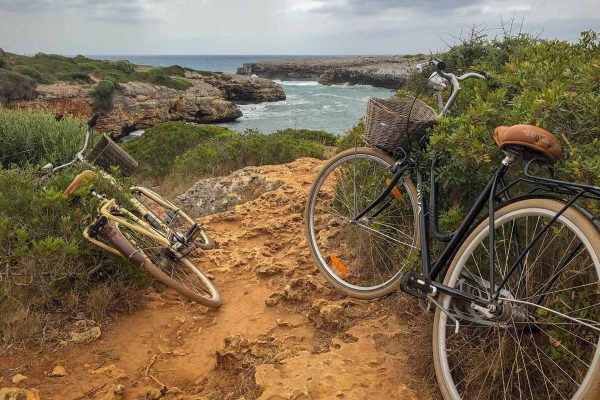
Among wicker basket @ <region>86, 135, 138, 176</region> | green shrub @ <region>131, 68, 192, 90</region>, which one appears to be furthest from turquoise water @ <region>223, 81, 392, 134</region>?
wicker basket @ <region>86, 135, 138, 176</region>

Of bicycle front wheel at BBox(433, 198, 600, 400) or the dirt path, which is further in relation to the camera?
the dirt path

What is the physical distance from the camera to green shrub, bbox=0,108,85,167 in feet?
26.7

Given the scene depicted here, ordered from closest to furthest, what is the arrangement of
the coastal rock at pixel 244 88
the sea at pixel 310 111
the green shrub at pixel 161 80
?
the sea at pixel 310 111
the green shrub at pixel 161 80
the coastal rock at pixel 244 88

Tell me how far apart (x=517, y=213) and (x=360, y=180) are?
6.31ft

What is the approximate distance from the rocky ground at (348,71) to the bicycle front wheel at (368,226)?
1758 inches

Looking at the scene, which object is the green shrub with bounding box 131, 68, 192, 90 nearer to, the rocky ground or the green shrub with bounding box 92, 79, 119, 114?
the green shrub with bounding box 92, 79, 119, 114

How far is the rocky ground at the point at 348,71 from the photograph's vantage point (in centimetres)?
6550

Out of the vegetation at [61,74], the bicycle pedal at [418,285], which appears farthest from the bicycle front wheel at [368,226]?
the vegetation at [61,74]

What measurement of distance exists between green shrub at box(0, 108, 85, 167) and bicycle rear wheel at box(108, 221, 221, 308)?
15.3 feet

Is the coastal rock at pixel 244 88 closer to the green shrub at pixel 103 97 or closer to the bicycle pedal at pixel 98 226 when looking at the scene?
the green shrub at pixel 103 97

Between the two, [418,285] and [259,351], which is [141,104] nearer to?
[259,351]

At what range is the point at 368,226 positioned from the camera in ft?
12.2

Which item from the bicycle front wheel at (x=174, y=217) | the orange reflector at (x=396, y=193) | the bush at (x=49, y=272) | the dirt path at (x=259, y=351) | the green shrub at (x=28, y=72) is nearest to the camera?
the dirt path at (x=259, y=351)

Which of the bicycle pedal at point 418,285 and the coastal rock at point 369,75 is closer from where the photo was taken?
the bicycle pedal at point 418,285
